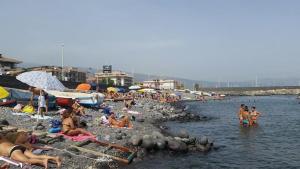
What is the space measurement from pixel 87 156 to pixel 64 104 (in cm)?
1700

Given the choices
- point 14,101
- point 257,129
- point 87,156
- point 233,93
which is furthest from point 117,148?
point 233,93

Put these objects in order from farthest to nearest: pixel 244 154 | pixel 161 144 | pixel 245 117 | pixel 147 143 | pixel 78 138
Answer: pixel 245 117 < pixel 244 154 < pixel 161 144 < pixel 147 143 < pixel 78 138

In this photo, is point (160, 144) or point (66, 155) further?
point (160, 144)

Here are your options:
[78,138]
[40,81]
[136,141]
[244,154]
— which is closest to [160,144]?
[136,141]

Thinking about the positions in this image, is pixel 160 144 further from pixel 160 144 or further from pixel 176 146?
pixel 176 146

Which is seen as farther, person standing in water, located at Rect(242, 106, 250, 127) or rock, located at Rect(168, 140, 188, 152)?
person standing in water, located at Rect(242, 106, 250, 127)

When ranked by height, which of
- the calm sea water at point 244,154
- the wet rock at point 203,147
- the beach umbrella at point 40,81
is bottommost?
the calm sea water at point 244,154

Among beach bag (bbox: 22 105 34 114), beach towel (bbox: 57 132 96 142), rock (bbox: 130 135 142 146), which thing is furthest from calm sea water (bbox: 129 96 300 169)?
beach bag (bbox: 22 105 34 114)

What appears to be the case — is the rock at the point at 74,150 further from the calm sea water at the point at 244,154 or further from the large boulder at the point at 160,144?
the large boulder at the point at 160,144

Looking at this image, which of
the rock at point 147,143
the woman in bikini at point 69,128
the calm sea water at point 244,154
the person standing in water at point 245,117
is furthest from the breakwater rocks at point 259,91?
the woman in bikini at point 69,128

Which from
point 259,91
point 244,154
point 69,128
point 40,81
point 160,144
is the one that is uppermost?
point 40,81

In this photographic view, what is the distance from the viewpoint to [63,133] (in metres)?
18.6

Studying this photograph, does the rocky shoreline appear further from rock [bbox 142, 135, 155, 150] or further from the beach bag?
the beach bag

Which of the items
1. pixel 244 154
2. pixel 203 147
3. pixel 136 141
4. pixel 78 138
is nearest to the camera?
pixel 78 138
